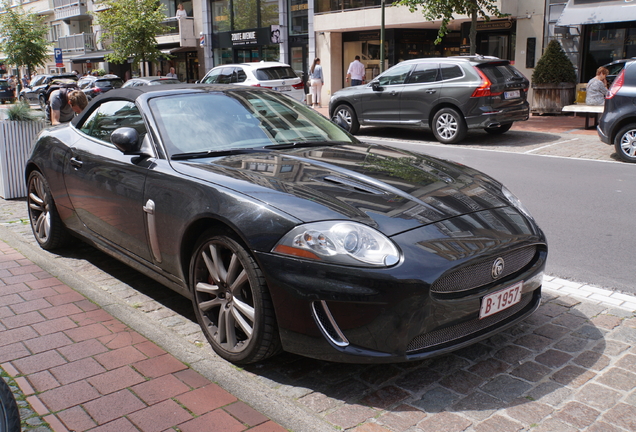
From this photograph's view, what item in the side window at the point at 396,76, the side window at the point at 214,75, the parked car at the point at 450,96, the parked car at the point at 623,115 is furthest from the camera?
the side window at the point at 214,75

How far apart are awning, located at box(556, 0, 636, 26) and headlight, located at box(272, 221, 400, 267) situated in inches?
685

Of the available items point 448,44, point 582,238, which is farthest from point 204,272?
point 448,44

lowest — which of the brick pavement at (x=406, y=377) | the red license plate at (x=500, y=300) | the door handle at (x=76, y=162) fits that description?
the brick pavement at (x=406, y=377)

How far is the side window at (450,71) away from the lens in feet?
A: 43.5

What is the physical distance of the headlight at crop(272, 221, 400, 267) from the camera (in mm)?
2848

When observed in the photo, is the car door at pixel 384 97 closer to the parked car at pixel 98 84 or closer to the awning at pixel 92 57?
the parked car at pixel 98 84

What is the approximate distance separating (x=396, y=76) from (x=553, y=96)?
6686mm

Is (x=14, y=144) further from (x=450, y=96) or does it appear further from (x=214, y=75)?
(x=214, y=75)

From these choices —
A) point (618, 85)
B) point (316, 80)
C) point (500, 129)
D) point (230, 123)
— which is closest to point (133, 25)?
point (316, 80)

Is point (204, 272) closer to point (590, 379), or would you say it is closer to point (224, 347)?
point (224, 347)

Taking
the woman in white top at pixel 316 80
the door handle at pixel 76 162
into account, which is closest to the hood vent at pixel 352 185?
the door handle at pixel 76 162

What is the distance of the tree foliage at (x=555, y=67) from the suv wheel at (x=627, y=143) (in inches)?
324

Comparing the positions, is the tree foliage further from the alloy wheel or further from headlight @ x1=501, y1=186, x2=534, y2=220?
the alloy wheel

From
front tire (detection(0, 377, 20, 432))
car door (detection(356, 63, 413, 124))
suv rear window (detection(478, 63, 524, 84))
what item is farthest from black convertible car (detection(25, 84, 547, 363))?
car door (detection(356, 63, 413, 124))
